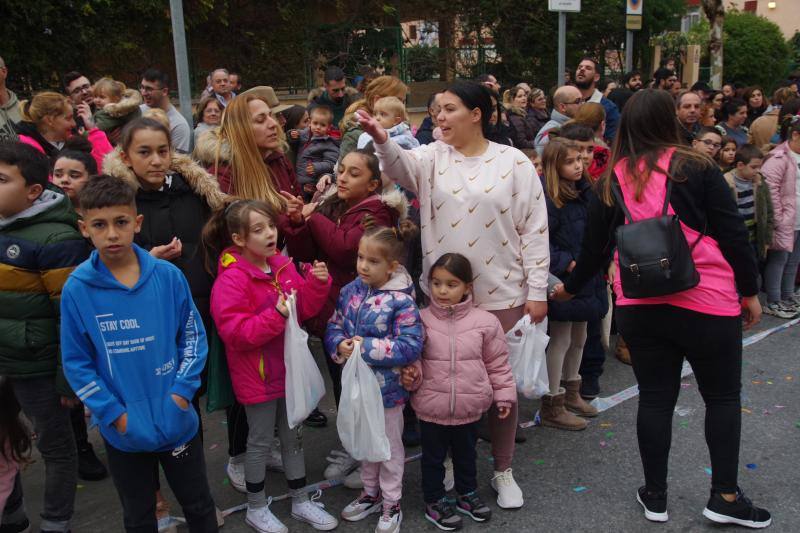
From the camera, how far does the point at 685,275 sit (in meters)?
3.00

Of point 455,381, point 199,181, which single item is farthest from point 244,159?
point 455,381

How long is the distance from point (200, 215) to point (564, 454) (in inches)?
96.6

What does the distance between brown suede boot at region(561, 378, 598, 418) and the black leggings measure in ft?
4.11

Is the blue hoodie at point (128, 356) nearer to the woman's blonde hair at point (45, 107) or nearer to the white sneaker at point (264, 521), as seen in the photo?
the white sneaker at point (264, 521)

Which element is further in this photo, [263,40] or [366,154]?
[263,40]

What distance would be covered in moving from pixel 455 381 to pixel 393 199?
3.36ft

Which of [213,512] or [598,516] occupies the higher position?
[213,512]

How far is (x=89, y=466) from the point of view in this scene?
4.07m

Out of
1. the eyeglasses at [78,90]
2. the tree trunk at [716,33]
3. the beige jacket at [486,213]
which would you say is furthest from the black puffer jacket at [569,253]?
the tree trunk at [716,33]

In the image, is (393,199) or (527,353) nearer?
(527,353)

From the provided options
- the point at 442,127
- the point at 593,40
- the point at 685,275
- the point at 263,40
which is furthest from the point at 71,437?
the point at 593,40

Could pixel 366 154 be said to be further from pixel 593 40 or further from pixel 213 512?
pixel 593 40

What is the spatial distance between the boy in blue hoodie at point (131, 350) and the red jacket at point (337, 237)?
88cm

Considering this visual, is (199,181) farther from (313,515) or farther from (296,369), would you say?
(313,515)
